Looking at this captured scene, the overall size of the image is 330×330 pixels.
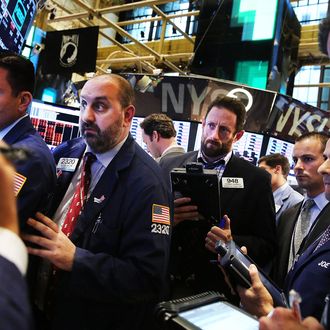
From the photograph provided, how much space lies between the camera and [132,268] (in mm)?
1289

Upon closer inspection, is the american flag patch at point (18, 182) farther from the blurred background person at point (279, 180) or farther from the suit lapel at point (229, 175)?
the blurred background person at point (279, 180)

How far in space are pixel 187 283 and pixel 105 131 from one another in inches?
33.3

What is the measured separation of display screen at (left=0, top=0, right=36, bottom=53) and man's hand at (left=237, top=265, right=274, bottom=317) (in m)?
1.70

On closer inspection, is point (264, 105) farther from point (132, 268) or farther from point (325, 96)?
point (325, 96)

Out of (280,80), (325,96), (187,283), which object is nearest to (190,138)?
(280,80)

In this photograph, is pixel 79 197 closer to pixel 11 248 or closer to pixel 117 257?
pixel 117 257

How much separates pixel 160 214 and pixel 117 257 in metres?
0.22

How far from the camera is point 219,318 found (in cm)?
87

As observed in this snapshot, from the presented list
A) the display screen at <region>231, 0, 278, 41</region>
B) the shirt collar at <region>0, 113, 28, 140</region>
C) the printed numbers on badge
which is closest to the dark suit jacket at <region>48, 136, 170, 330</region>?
the printed numbers on badge

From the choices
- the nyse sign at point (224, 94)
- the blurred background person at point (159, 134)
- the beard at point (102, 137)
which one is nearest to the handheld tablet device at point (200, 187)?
the beard at point (102, 137)

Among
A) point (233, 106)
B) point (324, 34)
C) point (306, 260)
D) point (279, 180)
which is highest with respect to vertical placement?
point (324, 34)

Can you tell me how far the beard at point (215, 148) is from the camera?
6.89 ft

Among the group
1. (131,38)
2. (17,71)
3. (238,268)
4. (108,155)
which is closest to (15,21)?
(17,71)

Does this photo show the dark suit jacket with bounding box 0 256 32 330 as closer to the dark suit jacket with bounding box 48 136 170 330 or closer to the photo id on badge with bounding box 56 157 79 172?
the dark suit jacket with bounding box 48 136 170 330
